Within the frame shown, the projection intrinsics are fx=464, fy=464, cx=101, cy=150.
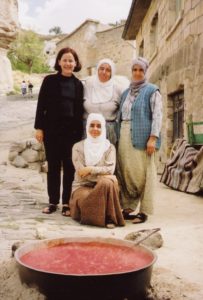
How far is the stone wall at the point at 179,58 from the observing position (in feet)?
26.5

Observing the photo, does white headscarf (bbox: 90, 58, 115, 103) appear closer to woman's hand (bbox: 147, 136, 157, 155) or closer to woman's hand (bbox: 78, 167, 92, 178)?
woman's hand (bbox: 147, 136, 157, 155)

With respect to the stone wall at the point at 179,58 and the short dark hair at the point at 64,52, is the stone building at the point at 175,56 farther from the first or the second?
the short dark hair at the point at 64,52

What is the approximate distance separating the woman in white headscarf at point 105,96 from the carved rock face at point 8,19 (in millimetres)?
18475

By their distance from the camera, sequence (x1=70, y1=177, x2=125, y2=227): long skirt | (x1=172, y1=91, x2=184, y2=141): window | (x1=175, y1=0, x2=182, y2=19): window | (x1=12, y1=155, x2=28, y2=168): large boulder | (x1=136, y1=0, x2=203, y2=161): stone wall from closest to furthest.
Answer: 1. (x1=70, y1=177, x2=125, y2=227): long skirt
2. (x1=136, y1=0, x2=203, y2=161): stone wall
3. (x1=12, y1=155, x2=28, y2=168): large boulder
4. (x1=172, y1=91, x2=184, y2=141): window
5. (x1=175, y1=0, x2=182, y2=19): window

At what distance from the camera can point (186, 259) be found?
11.4ft

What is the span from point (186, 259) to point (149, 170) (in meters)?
1.51

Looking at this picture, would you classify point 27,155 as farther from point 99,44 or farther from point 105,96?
point 99,44

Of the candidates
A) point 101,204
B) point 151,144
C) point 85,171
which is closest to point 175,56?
point 151,144

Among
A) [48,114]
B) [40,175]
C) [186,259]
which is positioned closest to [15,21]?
[40,175]

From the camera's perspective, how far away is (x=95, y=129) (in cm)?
468

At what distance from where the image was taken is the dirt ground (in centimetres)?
265

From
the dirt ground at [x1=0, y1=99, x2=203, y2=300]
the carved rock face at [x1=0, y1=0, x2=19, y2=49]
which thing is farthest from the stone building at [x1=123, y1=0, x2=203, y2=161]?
the carved rock face at [x1=0, y1=0, x2=19, y2=49]

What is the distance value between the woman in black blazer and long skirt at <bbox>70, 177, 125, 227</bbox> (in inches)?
19.0

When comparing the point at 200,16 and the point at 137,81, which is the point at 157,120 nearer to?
the point at 137,81
